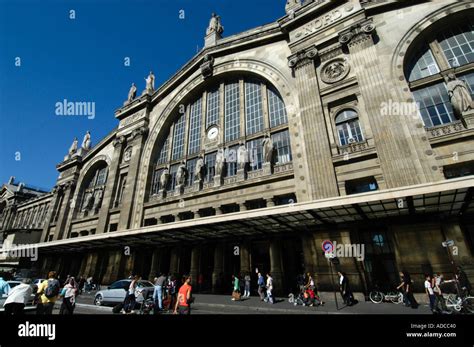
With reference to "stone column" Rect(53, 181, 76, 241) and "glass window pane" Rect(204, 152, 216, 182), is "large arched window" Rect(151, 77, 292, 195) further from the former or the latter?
"stone column" Rect(53, 181, 76, 241)

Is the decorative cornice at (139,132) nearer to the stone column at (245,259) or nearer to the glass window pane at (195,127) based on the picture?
the glass window pane at (195,127)

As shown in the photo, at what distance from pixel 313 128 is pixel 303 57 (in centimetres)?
722

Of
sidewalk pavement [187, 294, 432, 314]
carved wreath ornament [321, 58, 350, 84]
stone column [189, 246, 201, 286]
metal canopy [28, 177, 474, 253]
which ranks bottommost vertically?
sidewalk pavement [187, 294, 432, 314]

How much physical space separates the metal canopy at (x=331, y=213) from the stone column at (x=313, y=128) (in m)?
2.30

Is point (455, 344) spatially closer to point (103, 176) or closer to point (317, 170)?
point (317, 170)

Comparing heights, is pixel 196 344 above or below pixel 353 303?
above

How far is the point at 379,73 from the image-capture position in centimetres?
1595

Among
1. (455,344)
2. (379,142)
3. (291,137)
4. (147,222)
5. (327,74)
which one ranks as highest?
(327,74)

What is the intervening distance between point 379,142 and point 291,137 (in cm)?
619

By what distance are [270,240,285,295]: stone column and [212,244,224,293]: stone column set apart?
4.35 m

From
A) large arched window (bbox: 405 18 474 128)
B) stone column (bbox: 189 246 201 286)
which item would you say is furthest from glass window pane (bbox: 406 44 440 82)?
stone column (bbox: 189 246 201 286)

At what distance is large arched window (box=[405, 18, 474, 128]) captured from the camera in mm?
14516

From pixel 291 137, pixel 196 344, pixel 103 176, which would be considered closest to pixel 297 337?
pixel 196 344

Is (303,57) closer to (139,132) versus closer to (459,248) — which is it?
(459,248)
